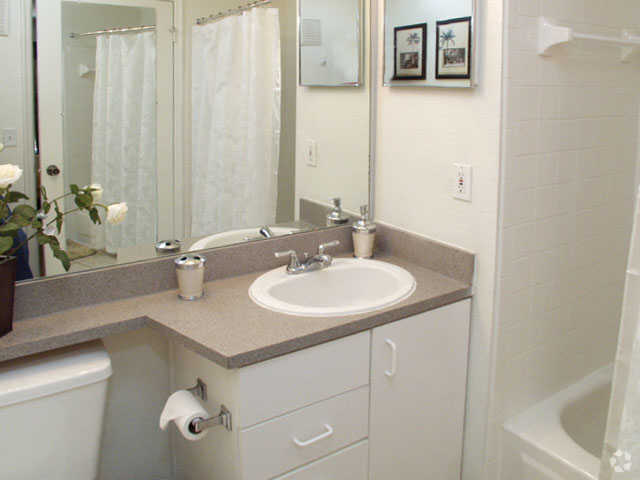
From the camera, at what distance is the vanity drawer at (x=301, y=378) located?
1583 mm

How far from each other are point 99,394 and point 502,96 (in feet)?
4.24

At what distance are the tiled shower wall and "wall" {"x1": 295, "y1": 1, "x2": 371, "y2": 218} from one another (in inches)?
21.8

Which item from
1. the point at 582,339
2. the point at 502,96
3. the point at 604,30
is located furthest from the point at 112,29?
the point at 582,339

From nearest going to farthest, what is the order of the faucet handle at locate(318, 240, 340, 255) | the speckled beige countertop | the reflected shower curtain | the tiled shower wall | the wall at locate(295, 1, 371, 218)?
the reflected shower curtain, the speckled beige countertop, the tiled shower wall, the faucet handle at locate(318, 240, 340, 255), the wall at locate(295, 1, 371, 218)

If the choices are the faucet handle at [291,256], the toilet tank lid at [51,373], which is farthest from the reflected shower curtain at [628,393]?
the toilet tank lid at [51,373]

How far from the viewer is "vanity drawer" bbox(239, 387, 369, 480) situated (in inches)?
63.9

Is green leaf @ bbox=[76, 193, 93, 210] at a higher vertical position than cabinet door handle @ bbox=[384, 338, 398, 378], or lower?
higher

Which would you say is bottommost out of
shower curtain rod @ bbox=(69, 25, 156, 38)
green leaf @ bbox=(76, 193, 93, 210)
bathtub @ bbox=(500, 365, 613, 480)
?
bathtub @ bbox=(500, 365, 613, 480)

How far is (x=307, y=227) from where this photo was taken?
2211mm

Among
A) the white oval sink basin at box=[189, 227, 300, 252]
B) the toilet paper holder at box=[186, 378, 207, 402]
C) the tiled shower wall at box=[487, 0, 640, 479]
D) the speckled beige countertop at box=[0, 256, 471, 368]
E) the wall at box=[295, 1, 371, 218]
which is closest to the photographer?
the speckled beige countertop at box=[0, 256, 471, 368]

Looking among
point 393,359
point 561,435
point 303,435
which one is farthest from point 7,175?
point 561,435

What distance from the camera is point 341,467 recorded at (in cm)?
182

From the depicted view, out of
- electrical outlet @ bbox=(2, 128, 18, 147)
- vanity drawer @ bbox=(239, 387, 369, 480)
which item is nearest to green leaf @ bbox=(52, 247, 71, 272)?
electrical outlet @ bbox=(2, 128, 18, 147)

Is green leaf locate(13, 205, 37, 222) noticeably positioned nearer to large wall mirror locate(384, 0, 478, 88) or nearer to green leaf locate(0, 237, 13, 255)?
green leaf locate(0, 237, 13, 255)
